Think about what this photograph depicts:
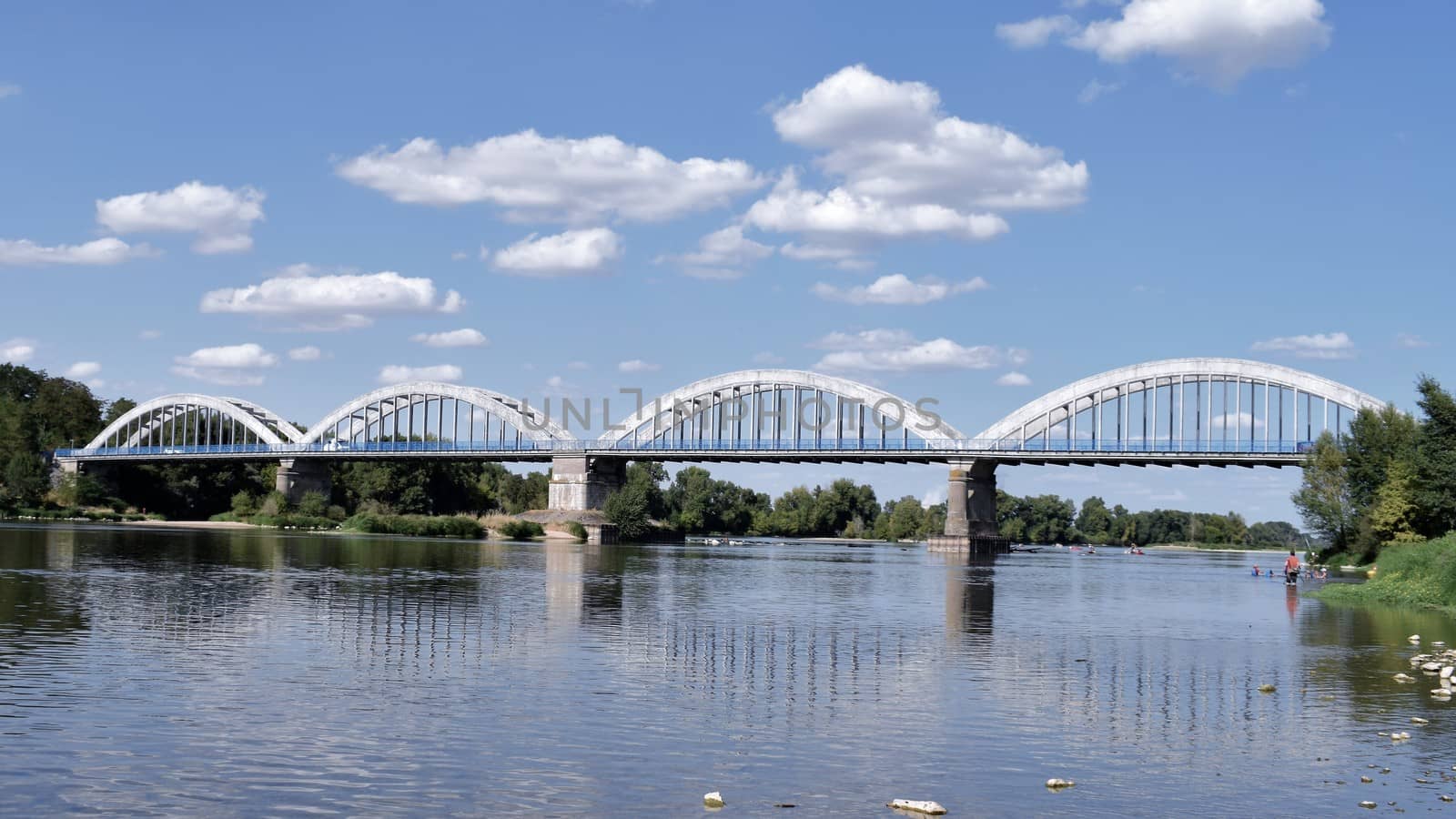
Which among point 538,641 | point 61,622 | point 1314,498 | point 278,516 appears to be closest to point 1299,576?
point 1314,498

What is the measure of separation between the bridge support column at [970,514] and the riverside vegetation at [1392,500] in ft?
126

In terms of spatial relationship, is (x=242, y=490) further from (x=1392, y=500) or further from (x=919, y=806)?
(x=919, y=806)

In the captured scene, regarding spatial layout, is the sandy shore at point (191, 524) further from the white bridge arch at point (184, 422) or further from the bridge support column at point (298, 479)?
the white bridge arch at point (184, 422)

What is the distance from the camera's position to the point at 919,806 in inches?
532

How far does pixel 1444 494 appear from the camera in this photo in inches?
2215

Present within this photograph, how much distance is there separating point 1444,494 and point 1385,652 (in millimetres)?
31965

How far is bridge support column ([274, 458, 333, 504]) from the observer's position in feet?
478

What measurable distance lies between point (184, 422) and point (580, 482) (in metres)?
62.3

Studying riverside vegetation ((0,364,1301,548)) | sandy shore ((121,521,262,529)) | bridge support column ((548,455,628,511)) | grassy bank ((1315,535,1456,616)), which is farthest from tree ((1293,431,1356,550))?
sandy shore ((121,521,262,529))

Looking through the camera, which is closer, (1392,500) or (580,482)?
(1392,500)

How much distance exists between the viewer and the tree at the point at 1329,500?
7688cm

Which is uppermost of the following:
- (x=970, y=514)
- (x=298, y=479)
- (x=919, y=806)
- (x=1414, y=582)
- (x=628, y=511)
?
(x=298, y=479)

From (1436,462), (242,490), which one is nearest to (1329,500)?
(1436,462)

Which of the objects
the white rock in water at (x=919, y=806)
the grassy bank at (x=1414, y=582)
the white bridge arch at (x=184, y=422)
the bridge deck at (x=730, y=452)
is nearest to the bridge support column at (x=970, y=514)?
the bridge deck at (x=730, y=452)
